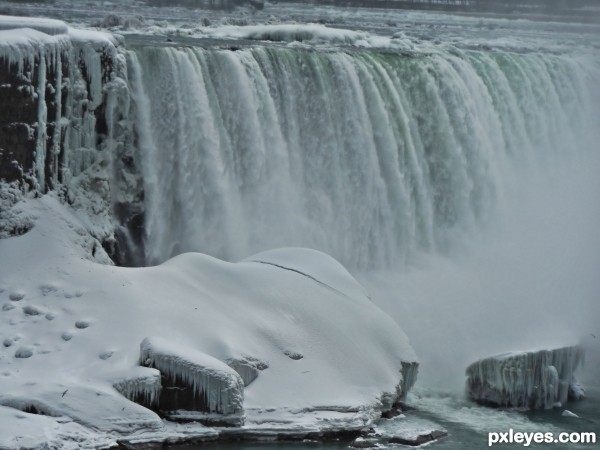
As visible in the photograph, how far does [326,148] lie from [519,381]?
19.9 feet

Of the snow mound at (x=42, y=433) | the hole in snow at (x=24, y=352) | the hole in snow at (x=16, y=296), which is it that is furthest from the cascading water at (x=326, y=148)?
the snow mound at (x=42, y=433)

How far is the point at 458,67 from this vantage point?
2258 centimetres

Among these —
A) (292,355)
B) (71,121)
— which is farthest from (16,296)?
(292,355)

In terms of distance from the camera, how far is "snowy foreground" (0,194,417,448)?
11672 mm

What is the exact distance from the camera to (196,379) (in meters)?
12.0

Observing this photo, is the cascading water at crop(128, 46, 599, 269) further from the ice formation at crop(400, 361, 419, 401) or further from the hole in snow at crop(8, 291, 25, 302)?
the ice formation at crop(400, 361, 419, 401)

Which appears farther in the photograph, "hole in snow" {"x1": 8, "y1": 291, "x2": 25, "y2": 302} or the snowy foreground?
"hole in snow" {"x1": 8, "y1": 291, "x2": 25, "y2": 302}

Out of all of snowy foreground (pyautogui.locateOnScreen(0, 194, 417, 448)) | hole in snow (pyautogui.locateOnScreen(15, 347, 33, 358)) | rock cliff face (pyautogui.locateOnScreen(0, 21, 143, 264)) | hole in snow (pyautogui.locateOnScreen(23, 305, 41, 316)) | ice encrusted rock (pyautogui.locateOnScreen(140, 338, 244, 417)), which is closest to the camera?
snowy foreground (pyautogui.locateOnScreen(0, 194, 417, 448))

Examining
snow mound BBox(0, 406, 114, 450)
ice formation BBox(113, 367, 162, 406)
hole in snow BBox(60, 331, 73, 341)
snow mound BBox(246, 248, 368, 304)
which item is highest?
snow mound BBox(246, 248, 368, 304)

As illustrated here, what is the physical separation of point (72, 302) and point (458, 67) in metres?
11.4

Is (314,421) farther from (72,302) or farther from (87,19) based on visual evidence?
(87,19)

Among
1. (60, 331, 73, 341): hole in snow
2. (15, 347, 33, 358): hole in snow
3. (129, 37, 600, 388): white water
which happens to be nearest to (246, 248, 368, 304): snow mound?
(129, 37, 600, 388): white water

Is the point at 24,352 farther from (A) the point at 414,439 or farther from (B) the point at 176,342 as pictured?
(A) the point at 414,439

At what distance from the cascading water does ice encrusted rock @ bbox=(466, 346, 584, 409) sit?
4425 millimetres
